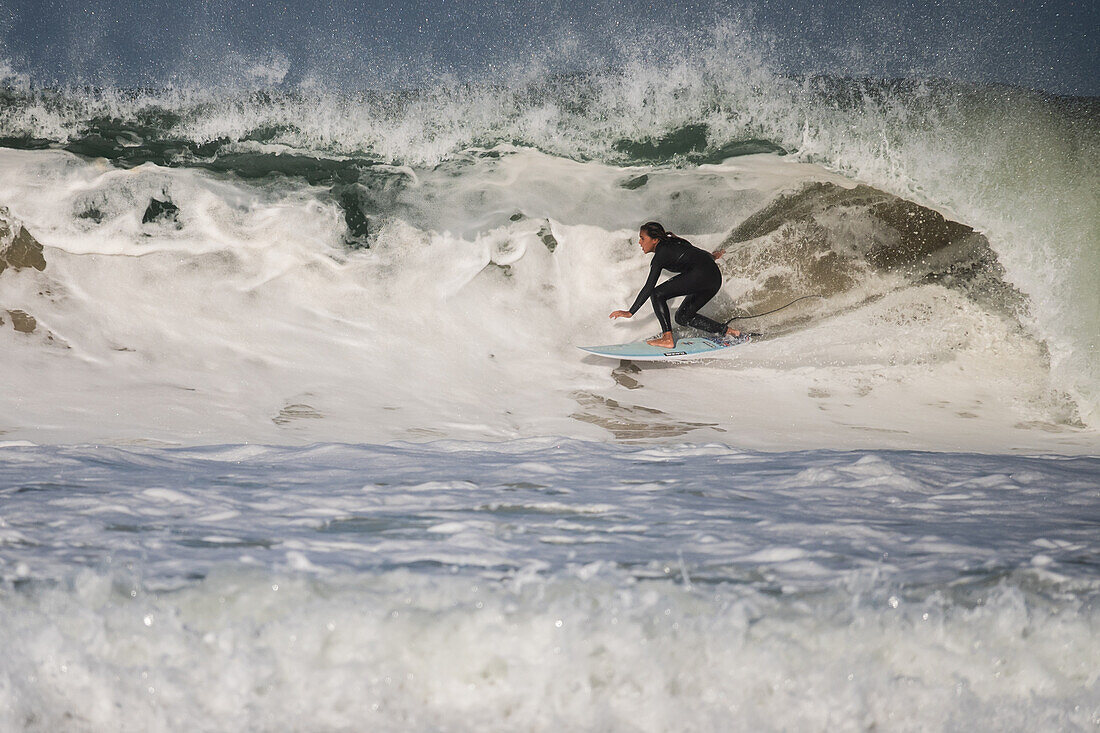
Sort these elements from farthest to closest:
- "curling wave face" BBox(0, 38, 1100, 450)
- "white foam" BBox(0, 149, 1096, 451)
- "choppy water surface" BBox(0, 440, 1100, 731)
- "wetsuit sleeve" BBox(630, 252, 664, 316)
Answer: "wetsuit sleeve" BBox(630, 252, 664, 316) → "curling wave face" BBox(0, 38, 1100, 450) → "white foam" BBox(0, 149, 1096, 451) → "choppy water surface" BBox(0, 440, 1100, 731)

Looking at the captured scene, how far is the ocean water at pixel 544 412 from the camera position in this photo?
1821 mm

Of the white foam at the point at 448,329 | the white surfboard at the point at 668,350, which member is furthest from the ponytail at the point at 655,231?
the white surfboard at the point at 668,350

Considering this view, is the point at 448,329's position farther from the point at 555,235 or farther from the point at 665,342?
the point at 665,342

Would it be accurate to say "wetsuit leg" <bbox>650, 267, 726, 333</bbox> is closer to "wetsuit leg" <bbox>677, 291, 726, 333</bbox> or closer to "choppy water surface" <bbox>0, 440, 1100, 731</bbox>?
"wetsuit leg" <bbox>677, 291, 726, 333</bbox>

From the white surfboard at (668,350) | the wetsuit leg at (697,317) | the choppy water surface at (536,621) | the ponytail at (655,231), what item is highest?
the ponytail at (655,231)

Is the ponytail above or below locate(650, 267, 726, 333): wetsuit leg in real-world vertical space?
above

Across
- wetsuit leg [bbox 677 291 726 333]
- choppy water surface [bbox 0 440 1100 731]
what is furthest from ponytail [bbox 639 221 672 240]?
choppy water surface [bbox 0 440 1100 731]

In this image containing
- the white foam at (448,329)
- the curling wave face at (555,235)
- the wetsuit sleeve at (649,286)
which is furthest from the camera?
the wetsuit sleeve at (649,286)

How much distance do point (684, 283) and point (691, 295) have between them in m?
0.12

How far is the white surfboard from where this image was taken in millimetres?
4859

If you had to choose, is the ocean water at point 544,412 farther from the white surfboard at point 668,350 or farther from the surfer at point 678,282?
the surfer at point 678,282

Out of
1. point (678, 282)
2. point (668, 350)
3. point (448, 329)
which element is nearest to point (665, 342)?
point (668, 350)

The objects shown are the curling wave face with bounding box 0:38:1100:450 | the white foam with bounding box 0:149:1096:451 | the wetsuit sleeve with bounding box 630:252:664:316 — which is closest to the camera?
the white foam with bounding box 0:149:1096:451

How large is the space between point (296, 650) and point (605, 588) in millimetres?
699
